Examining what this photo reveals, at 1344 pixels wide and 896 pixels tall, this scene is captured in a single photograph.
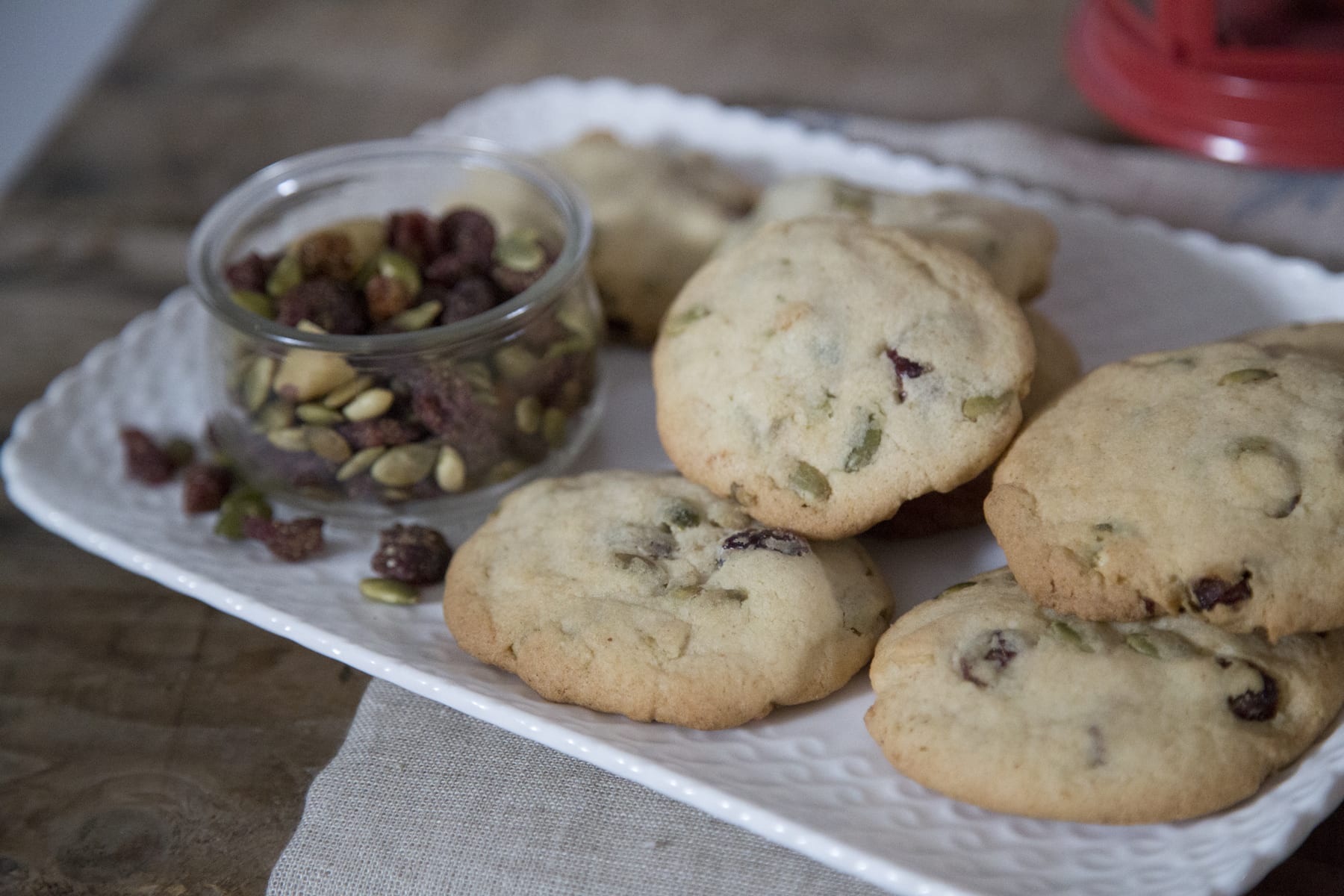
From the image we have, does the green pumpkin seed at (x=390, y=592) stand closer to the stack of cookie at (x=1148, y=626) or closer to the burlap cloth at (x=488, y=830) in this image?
the burlap cloth at (x=488, y=830)

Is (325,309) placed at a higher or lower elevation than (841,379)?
lower

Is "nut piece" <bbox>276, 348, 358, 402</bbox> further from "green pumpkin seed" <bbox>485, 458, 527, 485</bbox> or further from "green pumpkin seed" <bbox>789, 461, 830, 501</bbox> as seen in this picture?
"green pumpkin seed" <bbox>789, 461, 830, 501</bbox>

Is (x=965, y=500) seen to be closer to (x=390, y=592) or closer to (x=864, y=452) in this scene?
(x=864, y=452)

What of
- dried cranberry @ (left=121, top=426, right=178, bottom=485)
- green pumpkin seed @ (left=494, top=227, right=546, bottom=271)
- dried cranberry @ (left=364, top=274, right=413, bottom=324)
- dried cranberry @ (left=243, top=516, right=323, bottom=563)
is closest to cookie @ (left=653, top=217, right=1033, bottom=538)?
green pumpkin seed @ (left=494, top=227, right=546, bottom=271)

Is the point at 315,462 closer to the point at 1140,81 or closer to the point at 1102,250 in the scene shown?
the point at 1102,250

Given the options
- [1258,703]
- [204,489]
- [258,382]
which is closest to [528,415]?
[258,382]
